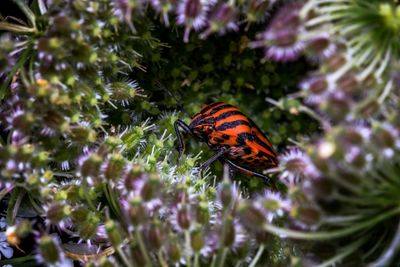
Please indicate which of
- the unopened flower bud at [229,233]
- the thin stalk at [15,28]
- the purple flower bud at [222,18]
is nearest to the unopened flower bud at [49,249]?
the unopened flower bud at [229,233]

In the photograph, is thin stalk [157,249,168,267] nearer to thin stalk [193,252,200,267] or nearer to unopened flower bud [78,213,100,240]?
thin stalk [193,252,200,267]

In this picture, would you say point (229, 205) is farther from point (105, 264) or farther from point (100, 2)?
point (100, 2)

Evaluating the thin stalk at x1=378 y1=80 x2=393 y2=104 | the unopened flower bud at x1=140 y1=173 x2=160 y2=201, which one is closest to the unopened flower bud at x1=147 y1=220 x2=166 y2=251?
the unopened flower bud at x1=140 y1=173 x2=160 y2=201

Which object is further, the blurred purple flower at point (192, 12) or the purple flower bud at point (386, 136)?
the blurred purple flower at point (192, 12)

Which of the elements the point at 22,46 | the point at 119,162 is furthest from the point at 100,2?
the point at 119,162

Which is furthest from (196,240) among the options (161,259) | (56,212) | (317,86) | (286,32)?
(286,32)

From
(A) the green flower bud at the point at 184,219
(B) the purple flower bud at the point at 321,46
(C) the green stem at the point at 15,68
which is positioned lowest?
(A) the green flower bud at the point at 184,219

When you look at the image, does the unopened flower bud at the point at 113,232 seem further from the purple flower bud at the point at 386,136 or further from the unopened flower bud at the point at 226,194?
the purple flower bud at the point at 386,136

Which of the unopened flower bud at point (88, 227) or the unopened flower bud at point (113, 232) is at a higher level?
the unopened flower bud at point (113, 232)
